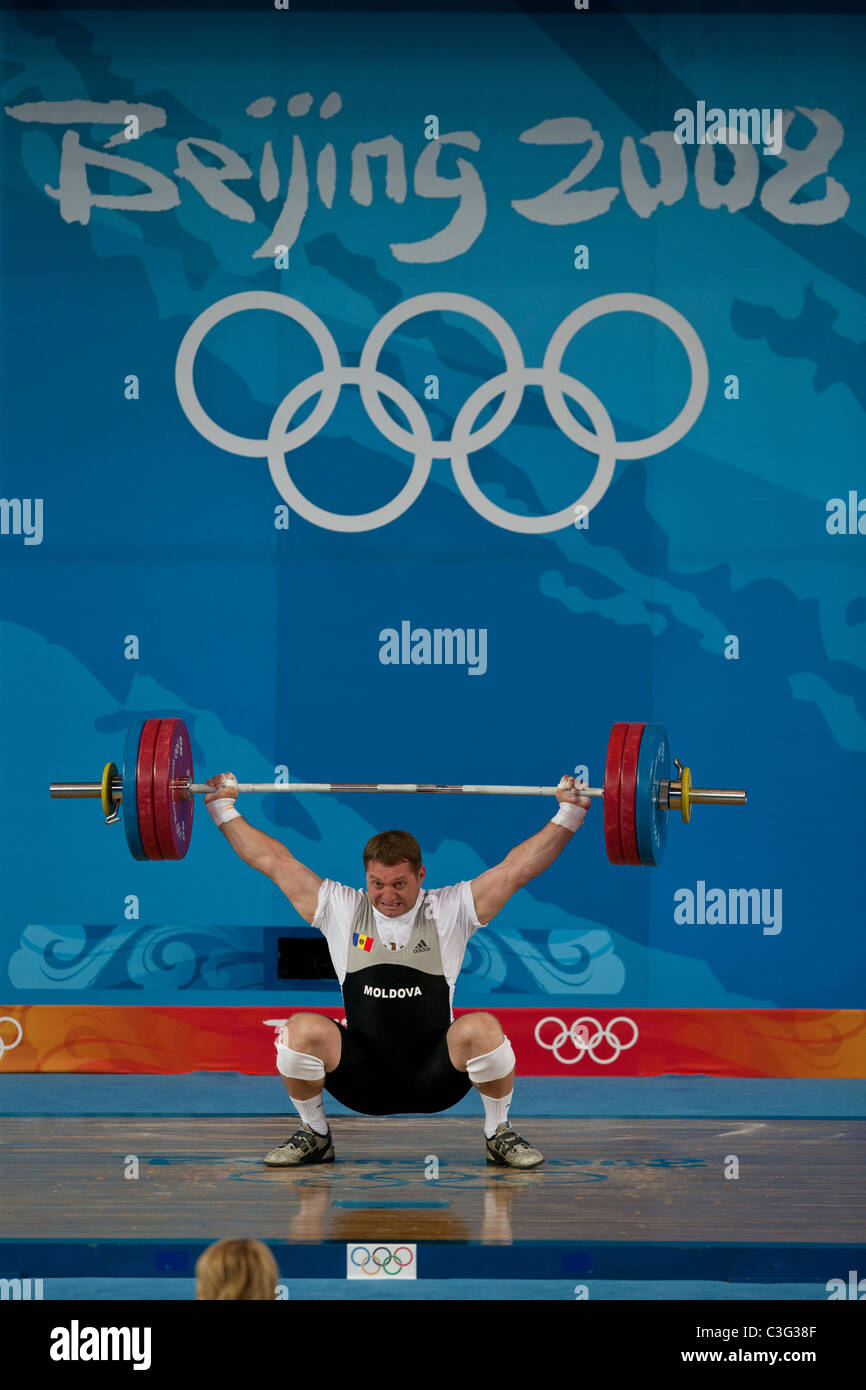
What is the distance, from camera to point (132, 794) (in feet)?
13.9

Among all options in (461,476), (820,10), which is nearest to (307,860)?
(461,476)

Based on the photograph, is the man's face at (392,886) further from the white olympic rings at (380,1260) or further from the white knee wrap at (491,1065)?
the white olympic rings at (380,1260)

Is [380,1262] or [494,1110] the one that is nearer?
[380,1262]

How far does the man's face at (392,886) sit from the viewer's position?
4.09 metres

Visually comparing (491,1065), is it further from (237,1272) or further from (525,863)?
(237,1272)

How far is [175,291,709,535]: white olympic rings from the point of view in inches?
230

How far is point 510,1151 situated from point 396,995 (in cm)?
50

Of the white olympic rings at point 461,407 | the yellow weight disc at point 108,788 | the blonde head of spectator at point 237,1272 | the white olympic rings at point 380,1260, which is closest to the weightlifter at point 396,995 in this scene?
the yellow weight disc at point 108,788

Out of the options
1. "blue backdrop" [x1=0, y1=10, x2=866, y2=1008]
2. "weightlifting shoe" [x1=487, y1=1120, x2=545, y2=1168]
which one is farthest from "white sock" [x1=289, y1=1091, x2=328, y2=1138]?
"blue backdrop" [x1=0, y1=10, x2=866, y2=1008]

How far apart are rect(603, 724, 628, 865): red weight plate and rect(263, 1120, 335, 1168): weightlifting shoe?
1.04 meters

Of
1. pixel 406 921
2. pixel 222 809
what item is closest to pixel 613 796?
pixel 406 921

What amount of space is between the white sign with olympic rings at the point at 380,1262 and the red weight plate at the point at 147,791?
51.7 inches

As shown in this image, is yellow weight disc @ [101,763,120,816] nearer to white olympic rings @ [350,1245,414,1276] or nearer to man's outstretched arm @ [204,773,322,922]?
man's outstretched arm @ [204,773,322,922]
